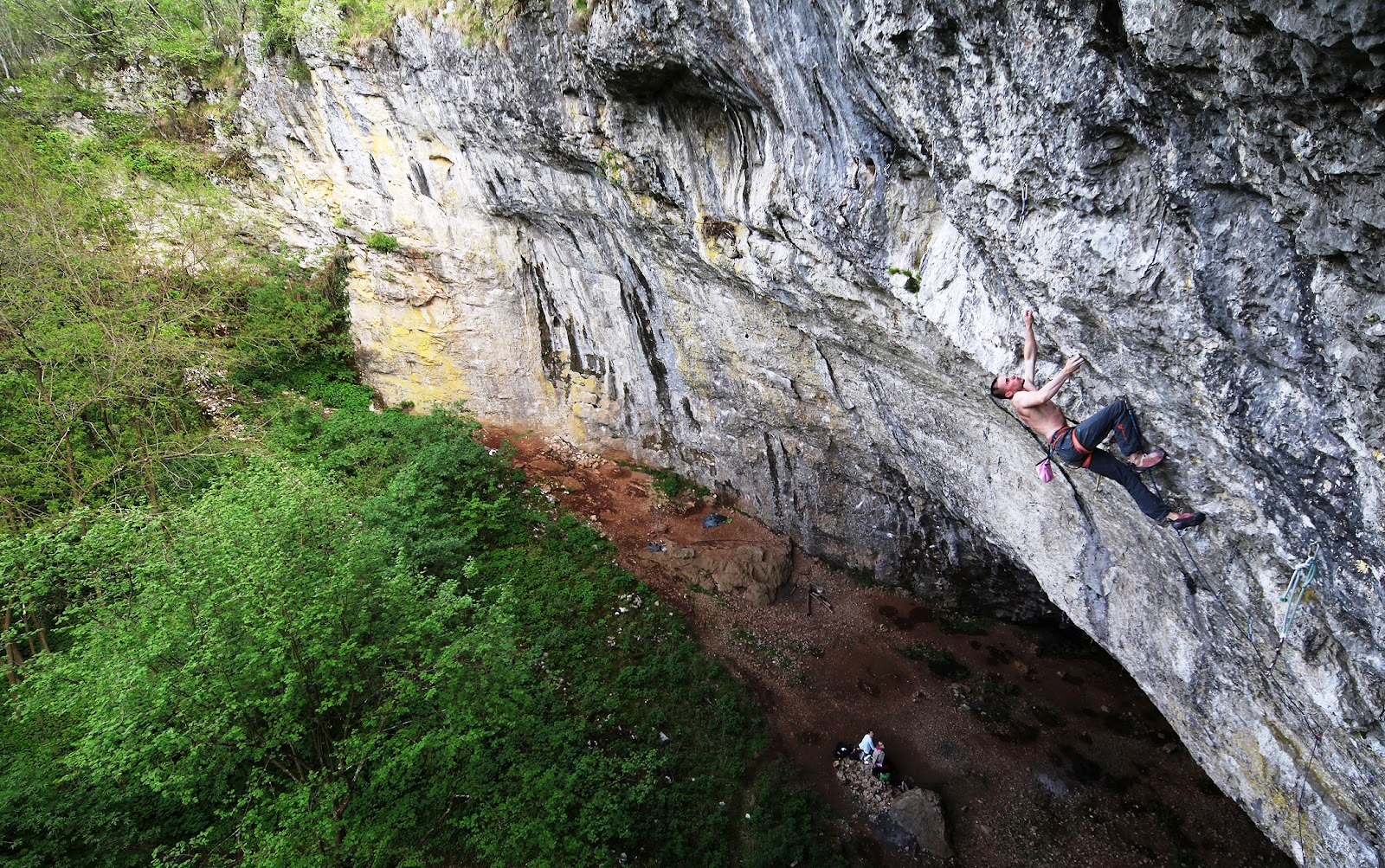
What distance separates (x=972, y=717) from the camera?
10.0 meters

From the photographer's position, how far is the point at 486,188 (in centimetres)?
1217

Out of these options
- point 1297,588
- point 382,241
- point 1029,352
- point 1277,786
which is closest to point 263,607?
point 1029,352

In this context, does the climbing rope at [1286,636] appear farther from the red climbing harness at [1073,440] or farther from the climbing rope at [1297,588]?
the red climbing harness at [1073,440]

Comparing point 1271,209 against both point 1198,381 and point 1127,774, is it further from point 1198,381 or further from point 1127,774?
point 1127,774

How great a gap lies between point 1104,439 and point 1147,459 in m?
0.32

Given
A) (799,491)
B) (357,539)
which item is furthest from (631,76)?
(799,491)

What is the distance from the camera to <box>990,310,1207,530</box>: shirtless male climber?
454 cm

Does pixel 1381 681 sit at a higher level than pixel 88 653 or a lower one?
higher

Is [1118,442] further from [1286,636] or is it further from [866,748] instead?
[866,748]

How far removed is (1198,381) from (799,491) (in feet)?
28.3

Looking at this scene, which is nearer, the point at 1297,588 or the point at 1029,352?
the point at 1297,588

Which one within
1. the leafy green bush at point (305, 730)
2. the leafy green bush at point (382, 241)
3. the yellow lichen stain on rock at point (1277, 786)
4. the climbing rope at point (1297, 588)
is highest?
the climbing rope at point (1297, 588)

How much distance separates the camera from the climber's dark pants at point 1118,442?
4.57 m

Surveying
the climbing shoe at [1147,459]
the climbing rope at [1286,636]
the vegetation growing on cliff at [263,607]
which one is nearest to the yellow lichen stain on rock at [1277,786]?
the climbing rope at [1286,636]
